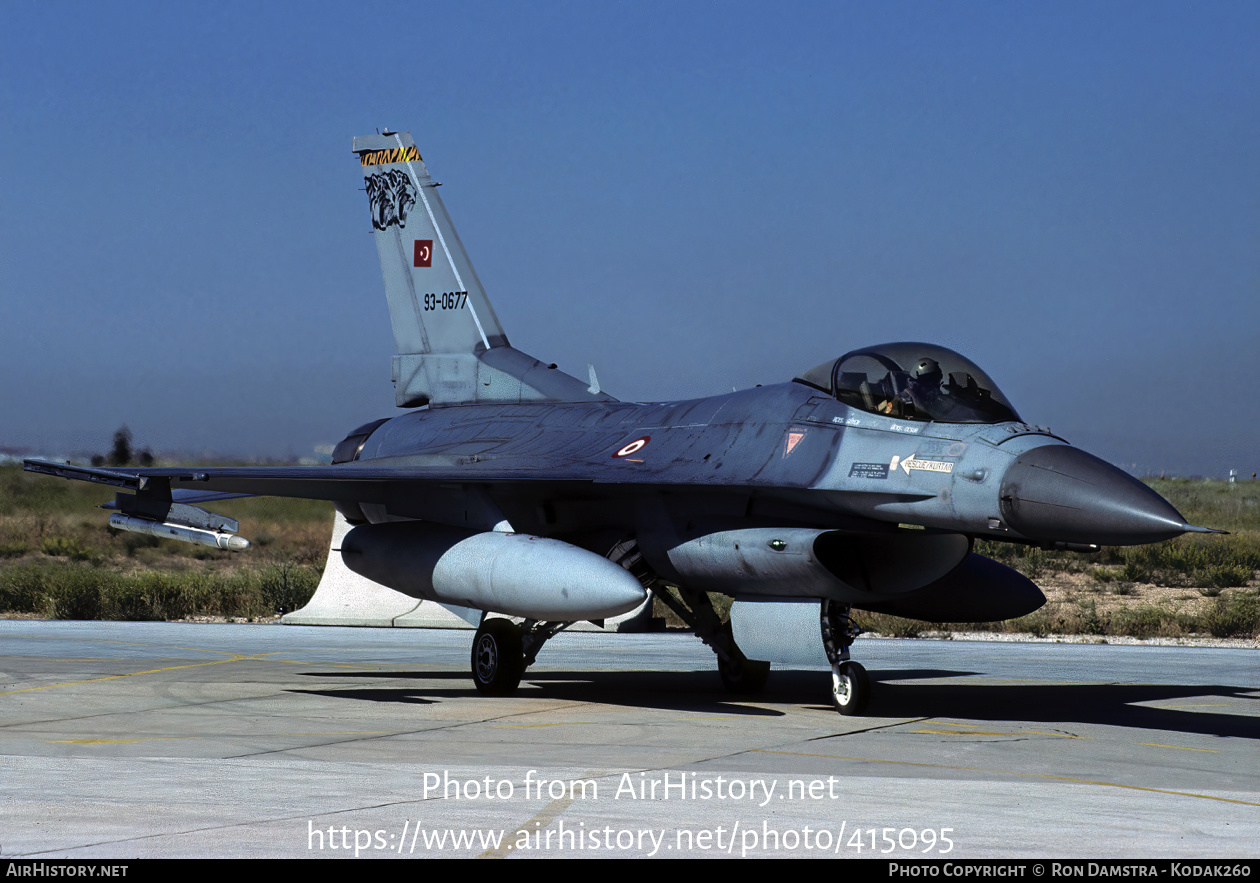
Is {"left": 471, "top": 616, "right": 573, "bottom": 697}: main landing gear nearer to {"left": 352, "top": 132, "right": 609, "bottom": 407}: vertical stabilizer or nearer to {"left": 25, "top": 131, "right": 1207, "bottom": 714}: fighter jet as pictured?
{"left": 25, "top": 131, "right": 1207, "bottom": 714}: fighter jet

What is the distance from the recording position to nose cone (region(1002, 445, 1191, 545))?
29.4 ft

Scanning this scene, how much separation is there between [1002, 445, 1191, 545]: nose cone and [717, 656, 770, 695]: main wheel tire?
430 cm

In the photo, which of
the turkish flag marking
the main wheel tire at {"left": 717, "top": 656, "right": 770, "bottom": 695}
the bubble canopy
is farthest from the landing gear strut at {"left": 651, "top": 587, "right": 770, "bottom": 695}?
the turkish flag marking

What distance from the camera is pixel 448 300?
16.3 metres

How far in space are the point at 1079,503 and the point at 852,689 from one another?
269 centimetres

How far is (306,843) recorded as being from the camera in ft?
19.6

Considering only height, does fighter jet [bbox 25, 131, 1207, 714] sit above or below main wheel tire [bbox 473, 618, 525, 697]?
above

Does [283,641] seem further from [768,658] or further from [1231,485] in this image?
[1231,485]

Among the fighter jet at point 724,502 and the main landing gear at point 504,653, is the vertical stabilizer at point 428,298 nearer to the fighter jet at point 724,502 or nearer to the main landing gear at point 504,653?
the fighter jet at point 724,502

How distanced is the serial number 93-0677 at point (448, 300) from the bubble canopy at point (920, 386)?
645cm

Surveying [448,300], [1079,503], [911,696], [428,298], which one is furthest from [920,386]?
[428,298]

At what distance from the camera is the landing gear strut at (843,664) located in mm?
10953

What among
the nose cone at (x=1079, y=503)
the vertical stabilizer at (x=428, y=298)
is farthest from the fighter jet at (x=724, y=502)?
the vertical stabilizer at (x=428, y=298)
